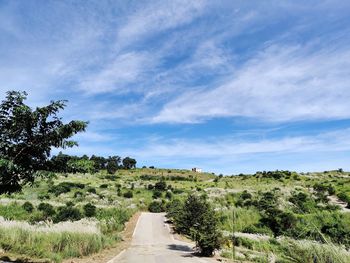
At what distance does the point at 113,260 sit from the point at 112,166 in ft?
331

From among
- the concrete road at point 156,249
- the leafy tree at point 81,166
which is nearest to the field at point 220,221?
the leafy tree at point 81,166

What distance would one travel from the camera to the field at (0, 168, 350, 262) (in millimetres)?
8682

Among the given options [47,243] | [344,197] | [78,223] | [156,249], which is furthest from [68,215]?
[344,197]

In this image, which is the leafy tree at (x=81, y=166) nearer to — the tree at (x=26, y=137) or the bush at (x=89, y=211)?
the tree at (x=26, y=137)

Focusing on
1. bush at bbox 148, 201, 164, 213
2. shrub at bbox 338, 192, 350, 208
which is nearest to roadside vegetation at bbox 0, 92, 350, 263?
bush at bbox 148, 201, 164, 213

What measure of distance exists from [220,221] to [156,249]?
31.8 feet

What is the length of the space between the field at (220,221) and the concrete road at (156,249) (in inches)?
60.0

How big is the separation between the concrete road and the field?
5.00 ft

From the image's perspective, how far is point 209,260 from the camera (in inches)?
650

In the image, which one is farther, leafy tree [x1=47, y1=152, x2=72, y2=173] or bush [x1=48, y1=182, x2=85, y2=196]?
bush [x1=48, y1=182, x2=85, y2=196]

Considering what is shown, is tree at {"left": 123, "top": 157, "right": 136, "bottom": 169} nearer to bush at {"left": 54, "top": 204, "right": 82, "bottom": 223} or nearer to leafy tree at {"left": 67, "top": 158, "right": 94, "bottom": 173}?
bush at {"left": 54, "top": 204, "right": 82, "bottom": 223}

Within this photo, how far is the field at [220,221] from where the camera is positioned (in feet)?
28.5

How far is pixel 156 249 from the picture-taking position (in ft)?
65.1

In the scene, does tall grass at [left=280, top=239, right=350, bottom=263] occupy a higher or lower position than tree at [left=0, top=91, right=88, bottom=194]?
lower
